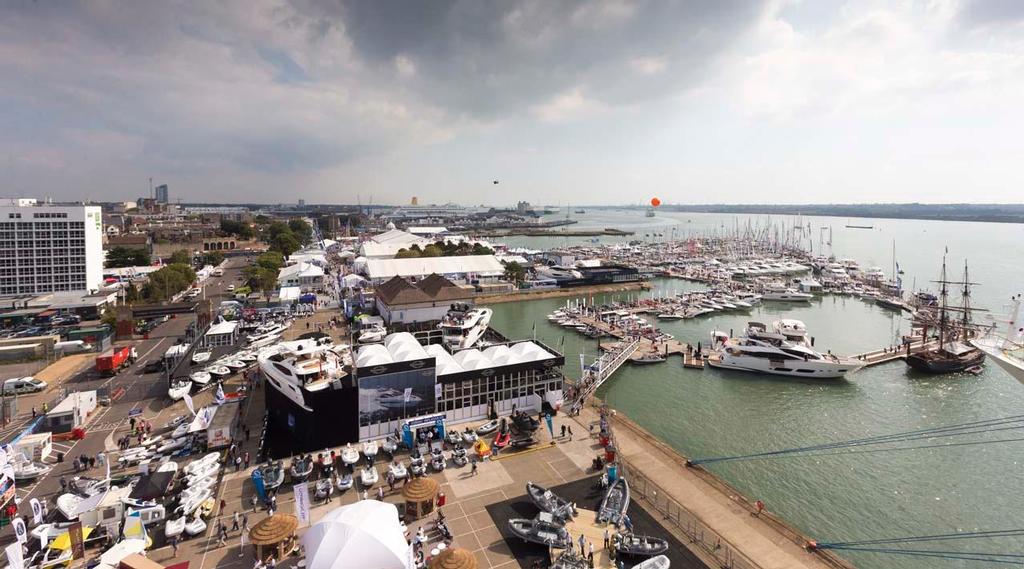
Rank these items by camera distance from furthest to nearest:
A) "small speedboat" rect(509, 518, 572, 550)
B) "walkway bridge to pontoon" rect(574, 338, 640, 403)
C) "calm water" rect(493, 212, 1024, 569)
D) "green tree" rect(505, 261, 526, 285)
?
"green tree" rect(505, 261, 526, 285), "walkway bridge to pontoon" rect(574, 338, 640, 403), "calm water" rect(493, 212, 1024, 569), "small speedboat" rect(509, 518, 572, 550)

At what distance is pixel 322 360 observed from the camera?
20.7 metres

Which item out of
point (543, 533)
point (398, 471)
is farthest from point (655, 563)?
point (398, 471)

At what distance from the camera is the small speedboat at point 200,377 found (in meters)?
25.3

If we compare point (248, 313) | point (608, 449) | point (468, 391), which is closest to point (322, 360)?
point (468, 391)

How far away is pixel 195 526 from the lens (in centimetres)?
1397

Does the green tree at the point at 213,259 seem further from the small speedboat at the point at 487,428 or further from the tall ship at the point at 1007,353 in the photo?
the tall ship at the point at 1007,353

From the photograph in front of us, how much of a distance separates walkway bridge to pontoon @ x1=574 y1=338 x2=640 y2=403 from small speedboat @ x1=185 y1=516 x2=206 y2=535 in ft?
52.6

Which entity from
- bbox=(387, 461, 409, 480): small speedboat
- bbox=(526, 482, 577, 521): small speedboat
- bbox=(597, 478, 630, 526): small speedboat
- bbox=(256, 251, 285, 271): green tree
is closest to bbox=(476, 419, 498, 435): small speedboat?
bbox=(387, 461, 409, 480): small speedboat

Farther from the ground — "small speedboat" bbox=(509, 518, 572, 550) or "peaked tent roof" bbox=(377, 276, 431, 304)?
"peaked tent roof" bbox=(377, 276, 431, 304)

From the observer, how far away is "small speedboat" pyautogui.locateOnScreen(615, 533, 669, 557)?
42.4ft

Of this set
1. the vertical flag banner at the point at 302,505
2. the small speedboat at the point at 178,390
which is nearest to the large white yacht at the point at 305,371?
the vertical flag banner at the point at 302,505

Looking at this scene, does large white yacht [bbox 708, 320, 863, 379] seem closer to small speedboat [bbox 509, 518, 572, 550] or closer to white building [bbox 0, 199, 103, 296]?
small speedboat [bbox 509, 518, 572, 550]

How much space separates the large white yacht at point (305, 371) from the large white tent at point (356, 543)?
7.61 meters

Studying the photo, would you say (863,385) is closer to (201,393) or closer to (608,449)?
(608,449)
